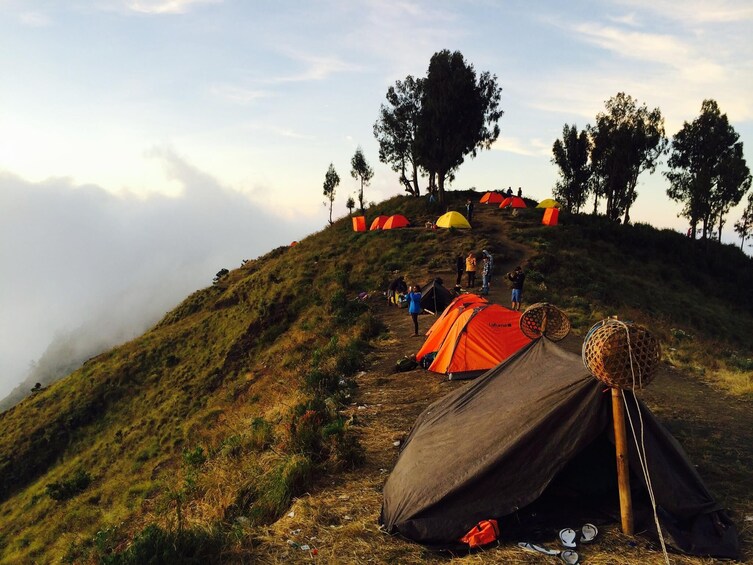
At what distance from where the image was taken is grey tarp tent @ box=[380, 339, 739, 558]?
16.4 feet

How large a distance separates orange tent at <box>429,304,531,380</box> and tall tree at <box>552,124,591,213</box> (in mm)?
43857

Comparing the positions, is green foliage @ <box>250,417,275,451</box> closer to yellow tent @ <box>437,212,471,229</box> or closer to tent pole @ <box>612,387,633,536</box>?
tent pole @ <box>612,387,633,536</box>

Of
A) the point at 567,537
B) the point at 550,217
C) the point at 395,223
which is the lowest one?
the point at 567,537

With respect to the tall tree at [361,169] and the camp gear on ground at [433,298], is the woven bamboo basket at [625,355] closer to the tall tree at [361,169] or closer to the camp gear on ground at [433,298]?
the camp gear on ground at [433,298]

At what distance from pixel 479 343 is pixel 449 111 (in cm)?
3530

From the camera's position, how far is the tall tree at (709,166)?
40438mm

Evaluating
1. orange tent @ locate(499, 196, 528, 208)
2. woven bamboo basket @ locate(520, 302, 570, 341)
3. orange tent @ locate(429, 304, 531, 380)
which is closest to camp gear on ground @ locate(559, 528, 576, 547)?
woven bamboo basket @ locate(520, 302, 570, 341)

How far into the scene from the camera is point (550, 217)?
38594mm

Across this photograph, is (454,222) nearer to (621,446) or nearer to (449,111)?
(449,111)

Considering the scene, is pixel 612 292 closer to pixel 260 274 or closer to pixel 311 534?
pixel 311 534

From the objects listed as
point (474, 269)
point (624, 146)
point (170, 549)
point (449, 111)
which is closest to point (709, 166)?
point (624, 146)

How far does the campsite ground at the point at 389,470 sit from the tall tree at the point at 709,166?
36151mm

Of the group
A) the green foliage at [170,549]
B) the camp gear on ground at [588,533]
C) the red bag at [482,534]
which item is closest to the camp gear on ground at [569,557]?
the camp gear on ground at [588,533]

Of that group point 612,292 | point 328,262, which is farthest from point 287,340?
point 612,292
